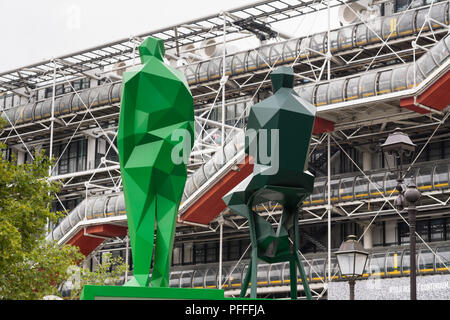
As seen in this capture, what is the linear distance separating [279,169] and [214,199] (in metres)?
18.6

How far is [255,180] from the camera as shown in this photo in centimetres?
1105

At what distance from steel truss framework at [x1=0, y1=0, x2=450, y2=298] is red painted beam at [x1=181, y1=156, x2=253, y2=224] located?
194 centimetres

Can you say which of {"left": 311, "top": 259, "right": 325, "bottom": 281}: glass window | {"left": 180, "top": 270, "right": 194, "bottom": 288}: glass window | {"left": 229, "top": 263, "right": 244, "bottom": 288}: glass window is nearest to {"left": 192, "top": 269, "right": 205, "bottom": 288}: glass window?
{"left": 180, "top": 270, "right": 194, "bottom": 288}: glass window

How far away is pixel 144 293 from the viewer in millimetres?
9773

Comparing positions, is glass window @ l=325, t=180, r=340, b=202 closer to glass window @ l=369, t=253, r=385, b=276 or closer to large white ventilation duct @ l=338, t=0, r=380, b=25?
glass window @ l=369, t=253, r=385, b=276

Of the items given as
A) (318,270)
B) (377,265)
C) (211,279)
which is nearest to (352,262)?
(377,265)

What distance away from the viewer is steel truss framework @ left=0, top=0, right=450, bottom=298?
28.8m

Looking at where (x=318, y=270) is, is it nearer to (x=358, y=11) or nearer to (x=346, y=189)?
(x=346, y=189)

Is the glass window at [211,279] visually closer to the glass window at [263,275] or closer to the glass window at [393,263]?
the glass window at [263,275]

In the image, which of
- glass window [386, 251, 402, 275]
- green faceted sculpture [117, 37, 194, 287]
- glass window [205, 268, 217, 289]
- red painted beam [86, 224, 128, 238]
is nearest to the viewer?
green faceted sculpture [117, 37, 194, 287]

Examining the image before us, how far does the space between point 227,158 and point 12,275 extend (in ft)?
32.4

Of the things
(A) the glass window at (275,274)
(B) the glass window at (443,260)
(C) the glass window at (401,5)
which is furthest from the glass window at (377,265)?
(C) the glass window at (401,5)

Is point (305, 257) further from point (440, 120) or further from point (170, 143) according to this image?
point (170, 143)

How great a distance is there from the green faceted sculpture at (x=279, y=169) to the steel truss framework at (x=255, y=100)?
1513 centimetres
